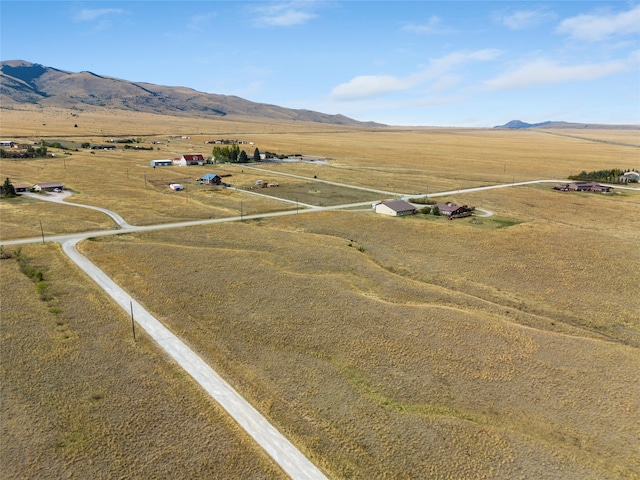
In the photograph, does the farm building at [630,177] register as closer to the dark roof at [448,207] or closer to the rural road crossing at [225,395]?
the dark roof at [448,207]

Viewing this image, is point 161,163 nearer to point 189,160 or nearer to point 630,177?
point 189,160

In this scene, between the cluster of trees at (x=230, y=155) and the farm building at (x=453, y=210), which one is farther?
the cluster of trees at (x=230, y=155)

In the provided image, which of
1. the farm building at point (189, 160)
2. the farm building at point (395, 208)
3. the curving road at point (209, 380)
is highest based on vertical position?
the farm building at point (189, 160)

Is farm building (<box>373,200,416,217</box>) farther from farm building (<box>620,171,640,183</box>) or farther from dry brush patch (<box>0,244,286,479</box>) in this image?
farm building (<box>620,171,640,183</box>)

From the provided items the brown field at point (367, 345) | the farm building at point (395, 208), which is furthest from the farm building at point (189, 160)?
the farm building at point (395, 208)

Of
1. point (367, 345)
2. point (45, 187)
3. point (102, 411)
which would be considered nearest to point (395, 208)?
point (367, 345)

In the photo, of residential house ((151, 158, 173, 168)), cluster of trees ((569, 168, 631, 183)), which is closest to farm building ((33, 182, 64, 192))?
residential house ((151, 158, 173, 168))

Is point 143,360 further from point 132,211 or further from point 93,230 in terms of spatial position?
point 132,211

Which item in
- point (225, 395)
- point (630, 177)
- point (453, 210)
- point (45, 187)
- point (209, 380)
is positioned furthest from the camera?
point (630, 177)
